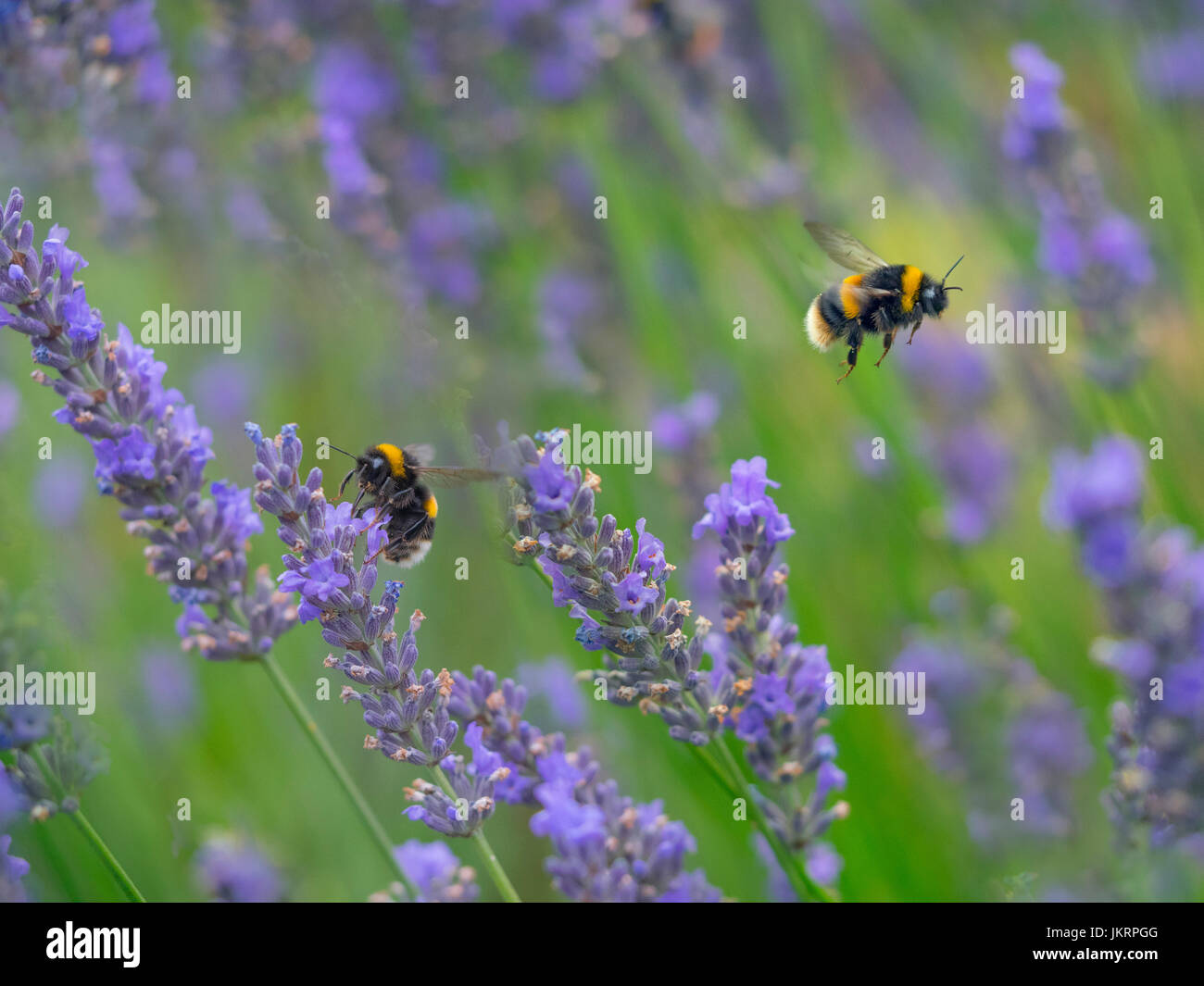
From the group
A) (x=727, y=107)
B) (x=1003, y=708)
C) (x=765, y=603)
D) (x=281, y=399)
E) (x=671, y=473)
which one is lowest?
(x=1003, y=708)

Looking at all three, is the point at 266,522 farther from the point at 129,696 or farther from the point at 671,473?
the point at 671,473

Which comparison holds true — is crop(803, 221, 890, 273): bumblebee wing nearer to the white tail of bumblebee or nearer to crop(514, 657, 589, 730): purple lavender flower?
the white tail of bumblebee

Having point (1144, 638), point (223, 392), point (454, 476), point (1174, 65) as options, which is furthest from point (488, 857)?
point (1174, 65)

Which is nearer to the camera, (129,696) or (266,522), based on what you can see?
(129,696)

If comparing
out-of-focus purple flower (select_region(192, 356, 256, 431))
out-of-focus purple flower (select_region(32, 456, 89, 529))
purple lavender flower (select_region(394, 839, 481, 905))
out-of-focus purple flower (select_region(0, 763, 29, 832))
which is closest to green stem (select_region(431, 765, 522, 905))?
purple lavender flower (select_region(394, 839, 481, 905))
